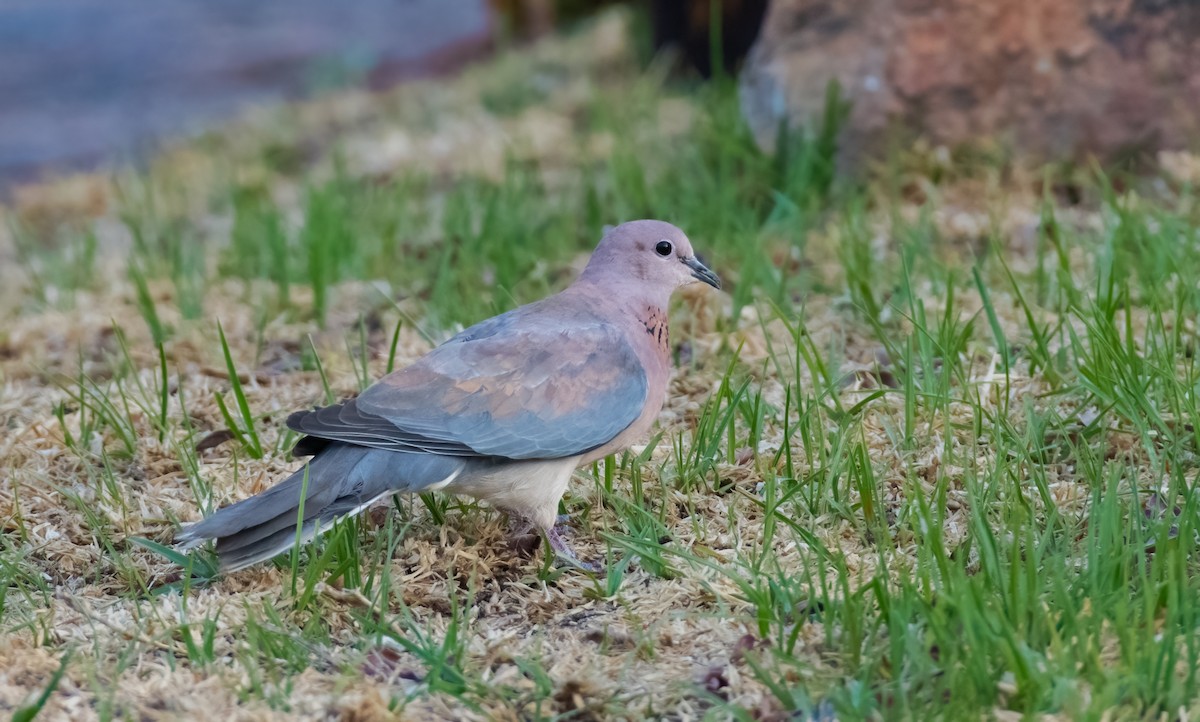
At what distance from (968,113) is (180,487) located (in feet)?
10.7

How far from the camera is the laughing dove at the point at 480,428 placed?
2.98 metres

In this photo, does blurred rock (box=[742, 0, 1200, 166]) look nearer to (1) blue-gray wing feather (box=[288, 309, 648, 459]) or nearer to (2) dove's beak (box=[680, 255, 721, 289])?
(2) dove's beak (box=[680, 255, 721, 289])

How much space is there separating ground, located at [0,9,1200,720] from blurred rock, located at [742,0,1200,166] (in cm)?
15

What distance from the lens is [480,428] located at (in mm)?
3102

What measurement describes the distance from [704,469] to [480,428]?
1.98 ft

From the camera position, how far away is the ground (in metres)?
2.59

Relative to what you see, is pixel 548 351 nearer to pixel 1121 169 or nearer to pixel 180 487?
pixel 180 487

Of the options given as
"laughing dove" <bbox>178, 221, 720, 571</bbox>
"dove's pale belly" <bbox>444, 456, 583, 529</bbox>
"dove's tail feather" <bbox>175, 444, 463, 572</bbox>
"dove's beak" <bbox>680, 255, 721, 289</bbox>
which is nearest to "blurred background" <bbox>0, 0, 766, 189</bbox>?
"dove's beak" <bbox>680, 255, 721, 289</bbox>

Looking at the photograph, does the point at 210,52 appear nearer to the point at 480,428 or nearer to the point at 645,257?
the point at 645,257

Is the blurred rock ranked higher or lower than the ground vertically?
higher

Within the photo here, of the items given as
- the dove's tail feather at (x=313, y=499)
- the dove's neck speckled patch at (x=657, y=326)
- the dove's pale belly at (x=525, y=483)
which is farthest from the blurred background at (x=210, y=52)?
the dove's tail feather at (x=313, y=499)

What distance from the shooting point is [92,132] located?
10031 mm

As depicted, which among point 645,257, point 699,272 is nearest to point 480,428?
point 645,257

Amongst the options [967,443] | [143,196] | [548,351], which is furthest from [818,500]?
[143,196]
